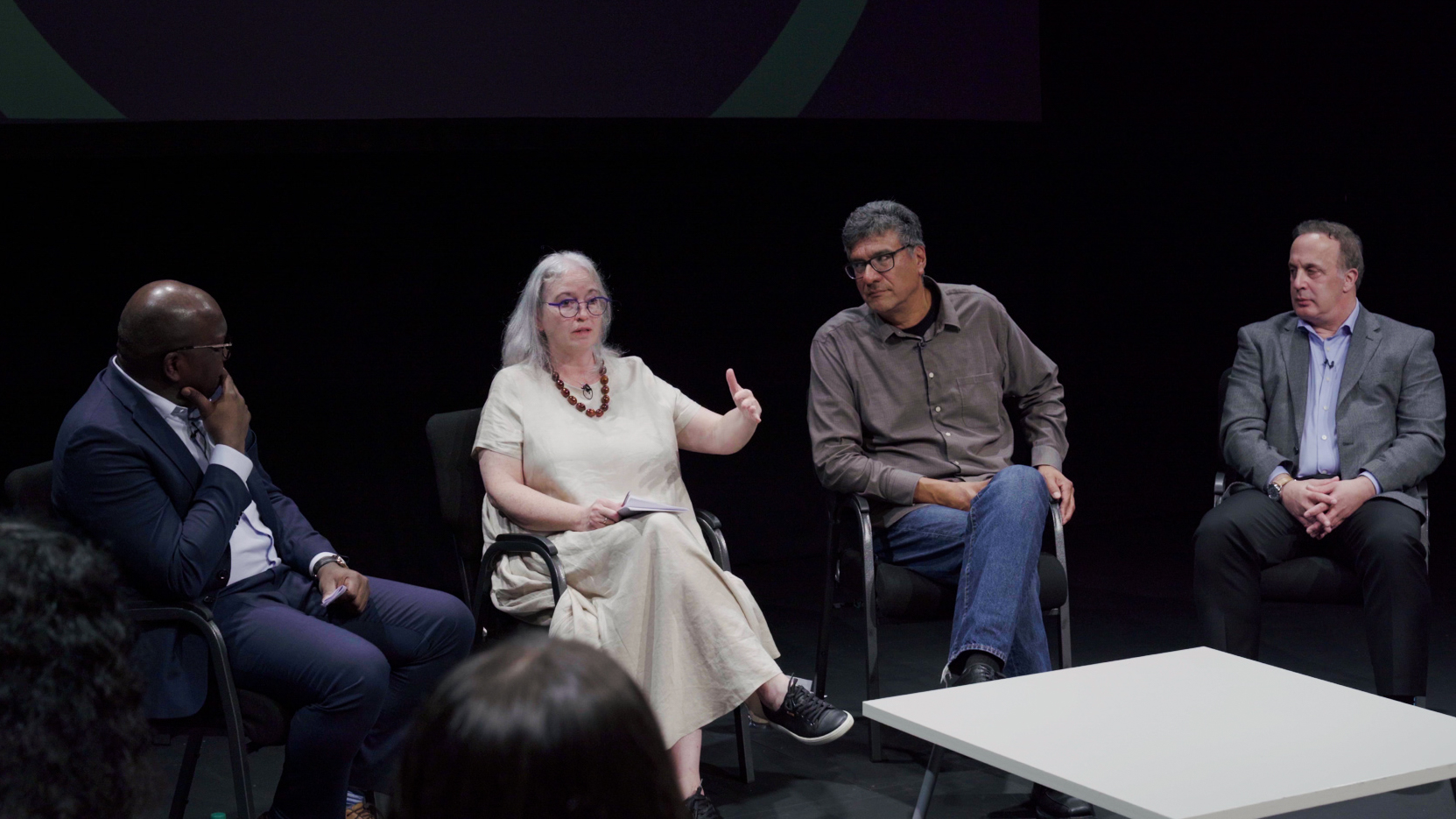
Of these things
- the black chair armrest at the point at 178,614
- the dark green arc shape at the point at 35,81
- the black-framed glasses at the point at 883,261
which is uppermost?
the dark green arc shape at the point at 35,81

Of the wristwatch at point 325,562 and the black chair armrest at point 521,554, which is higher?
the wristwatch at point 325,562

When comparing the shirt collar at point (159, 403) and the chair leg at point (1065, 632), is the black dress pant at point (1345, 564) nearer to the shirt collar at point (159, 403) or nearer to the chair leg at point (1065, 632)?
the chair leg at point (1065, 632)

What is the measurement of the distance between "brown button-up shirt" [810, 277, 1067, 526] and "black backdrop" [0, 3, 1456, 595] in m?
1.36

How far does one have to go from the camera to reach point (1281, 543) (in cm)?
347

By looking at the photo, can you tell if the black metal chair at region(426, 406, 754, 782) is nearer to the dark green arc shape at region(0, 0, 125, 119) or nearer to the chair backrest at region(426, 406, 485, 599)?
the chair backrest at region(426, 406, 485, 599)

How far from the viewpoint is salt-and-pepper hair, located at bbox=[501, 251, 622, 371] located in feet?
11.1

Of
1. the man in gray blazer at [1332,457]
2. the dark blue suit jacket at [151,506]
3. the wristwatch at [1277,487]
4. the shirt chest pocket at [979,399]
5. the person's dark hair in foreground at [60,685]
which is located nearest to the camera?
the person's dark hair in foreground at [60,685]

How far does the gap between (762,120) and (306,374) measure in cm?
171

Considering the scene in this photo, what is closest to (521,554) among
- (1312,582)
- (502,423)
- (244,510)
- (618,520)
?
(618,520)

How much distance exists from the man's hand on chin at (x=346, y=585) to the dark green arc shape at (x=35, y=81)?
1.75 metres

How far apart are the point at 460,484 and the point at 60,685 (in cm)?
239

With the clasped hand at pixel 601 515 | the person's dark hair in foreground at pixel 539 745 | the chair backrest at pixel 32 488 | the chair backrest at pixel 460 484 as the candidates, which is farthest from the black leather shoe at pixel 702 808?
the person's dark hair in foreground at pixel 539 745

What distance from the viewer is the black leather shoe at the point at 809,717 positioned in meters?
2.98

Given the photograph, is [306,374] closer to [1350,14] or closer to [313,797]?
[313,797]
